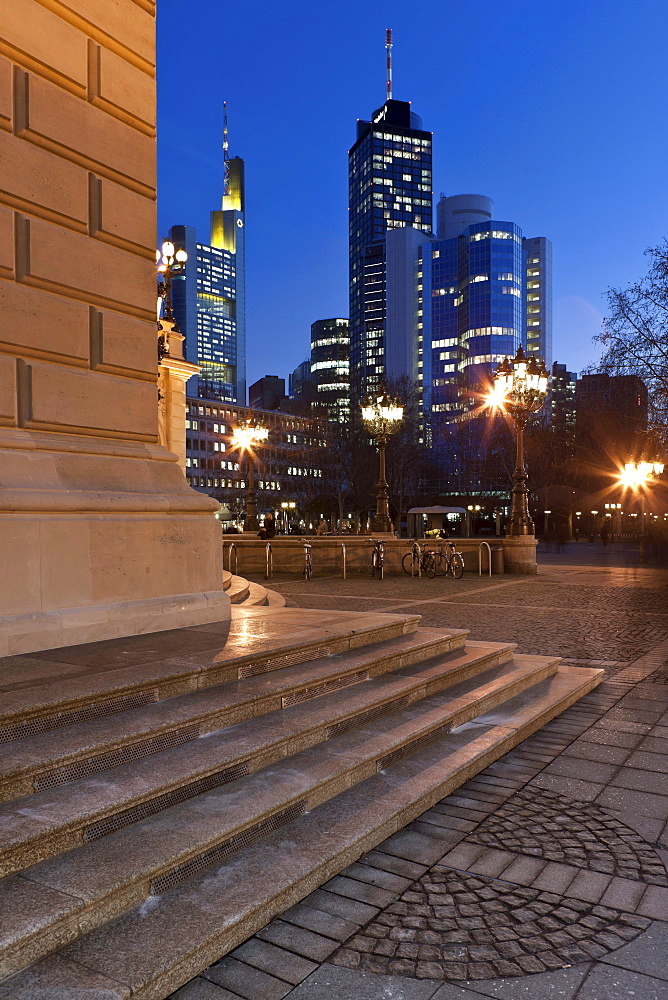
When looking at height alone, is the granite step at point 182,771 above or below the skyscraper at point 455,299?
below

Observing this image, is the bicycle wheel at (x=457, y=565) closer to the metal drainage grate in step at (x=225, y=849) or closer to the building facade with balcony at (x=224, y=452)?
the metal drainage grate in step at (x=225, y=849)

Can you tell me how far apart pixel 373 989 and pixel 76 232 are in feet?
20.1

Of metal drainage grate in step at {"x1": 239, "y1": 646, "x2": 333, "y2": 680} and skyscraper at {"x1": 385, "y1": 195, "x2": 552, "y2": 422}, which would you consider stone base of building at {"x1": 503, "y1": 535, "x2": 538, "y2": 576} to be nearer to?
metal drainage grate in step at {"x1": 239, "y1": 646, "x2": 333, "y2": 680}

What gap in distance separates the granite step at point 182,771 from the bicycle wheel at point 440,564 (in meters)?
16.5

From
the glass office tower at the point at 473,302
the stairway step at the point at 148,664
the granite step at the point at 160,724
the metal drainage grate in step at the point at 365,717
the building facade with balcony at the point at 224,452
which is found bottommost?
the metal drainage grate in step at the point at 365,717

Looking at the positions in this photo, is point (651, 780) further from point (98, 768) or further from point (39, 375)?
point (39, 375)

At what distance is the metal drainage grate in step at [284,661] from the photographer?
522cm

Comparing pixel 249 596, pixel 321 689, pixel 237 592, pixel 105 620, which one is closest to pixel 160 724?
pixel 321 689

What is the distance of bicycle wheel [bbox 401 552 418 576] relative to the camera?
2280 cm

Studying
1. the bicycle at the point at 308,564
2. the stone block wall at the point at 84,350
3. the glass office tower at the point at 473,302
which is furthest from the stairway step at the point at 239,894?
the glass office tower at the point at 473,302

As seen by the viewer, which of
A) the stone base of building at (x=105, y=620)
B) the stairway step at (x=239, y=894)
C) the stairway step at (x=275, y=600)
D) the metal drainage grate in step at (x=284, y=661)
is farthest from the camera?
the stairway step at (x=275, y=600)

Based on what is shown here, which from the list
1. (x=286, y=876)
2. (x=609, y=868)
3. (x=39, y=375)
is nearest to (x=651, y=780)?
(x=609, y=868)

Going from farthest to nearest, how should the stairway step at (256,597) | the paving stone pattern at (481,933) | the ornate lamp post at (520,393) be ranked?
the ornate lamp post at (520,393) → the stairway step at (256,597) → the paving stone pattern at (481,933)

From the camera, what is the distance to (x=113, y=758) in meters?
→ 3.79
